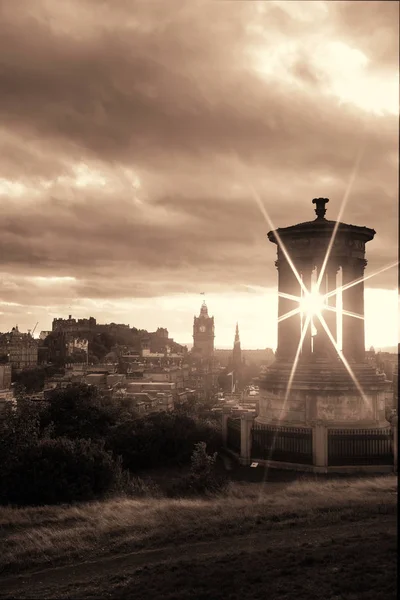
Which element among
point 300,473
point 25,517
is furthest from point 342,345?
point 25,517

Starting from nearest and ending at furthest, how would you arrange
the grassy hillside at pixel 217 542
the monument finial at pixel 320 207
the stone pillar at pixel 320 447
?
the grassy hillside at pixel 217 542, the stone pillar at pixel 320 447, the monument finial at pixel 320 207

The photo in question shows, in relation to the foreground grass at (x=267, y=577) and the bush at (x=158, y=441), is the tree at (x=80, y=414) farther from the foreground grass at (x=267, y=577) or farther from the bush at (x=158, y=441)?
the foreground grass at (x=267, y=577)

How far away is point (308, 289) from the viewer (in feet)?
85.1

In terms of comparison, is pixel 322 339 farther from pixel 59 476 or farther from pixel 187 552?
pixel 187 552

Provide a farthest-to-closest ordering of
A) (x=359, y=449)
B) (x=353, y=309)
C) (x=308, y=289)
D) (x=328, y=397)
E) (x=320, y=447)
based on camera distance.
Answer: (x=308, y=289) < (x=353, y=309) < (x=328, y=397) < (x=359, y=449) < (x=320, y=447)

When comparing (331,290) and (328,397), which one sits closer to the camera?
(328,397)

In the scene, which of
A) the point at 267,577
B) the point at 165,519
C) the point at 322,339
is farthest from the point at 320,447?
the point at 267,577

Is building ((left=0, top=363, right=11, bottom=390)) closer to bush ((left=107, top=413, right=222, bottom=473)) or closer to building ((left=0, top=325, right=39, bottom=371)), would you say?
building ((left=0, top=325, right=39, bottom=371))

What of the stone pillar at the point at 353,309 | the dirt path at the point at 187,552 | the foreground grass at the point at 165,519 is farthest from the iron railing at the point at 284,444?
the dirt path at the point at 187,552

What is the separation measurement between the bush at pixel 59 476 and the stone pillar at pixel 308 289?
8.68 meters

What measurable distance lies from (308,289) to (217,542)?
577 inches

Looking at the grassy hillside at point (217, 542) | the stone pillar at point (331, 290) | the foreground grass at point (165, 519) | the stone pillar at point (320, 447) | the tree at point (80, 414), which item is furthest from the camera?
the tree at point (80, 414)

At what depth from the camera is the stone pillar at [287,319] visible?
84.2 ft

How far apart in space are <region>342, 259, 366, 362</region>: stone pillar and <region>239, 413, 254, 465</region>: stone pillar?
5270 mm
